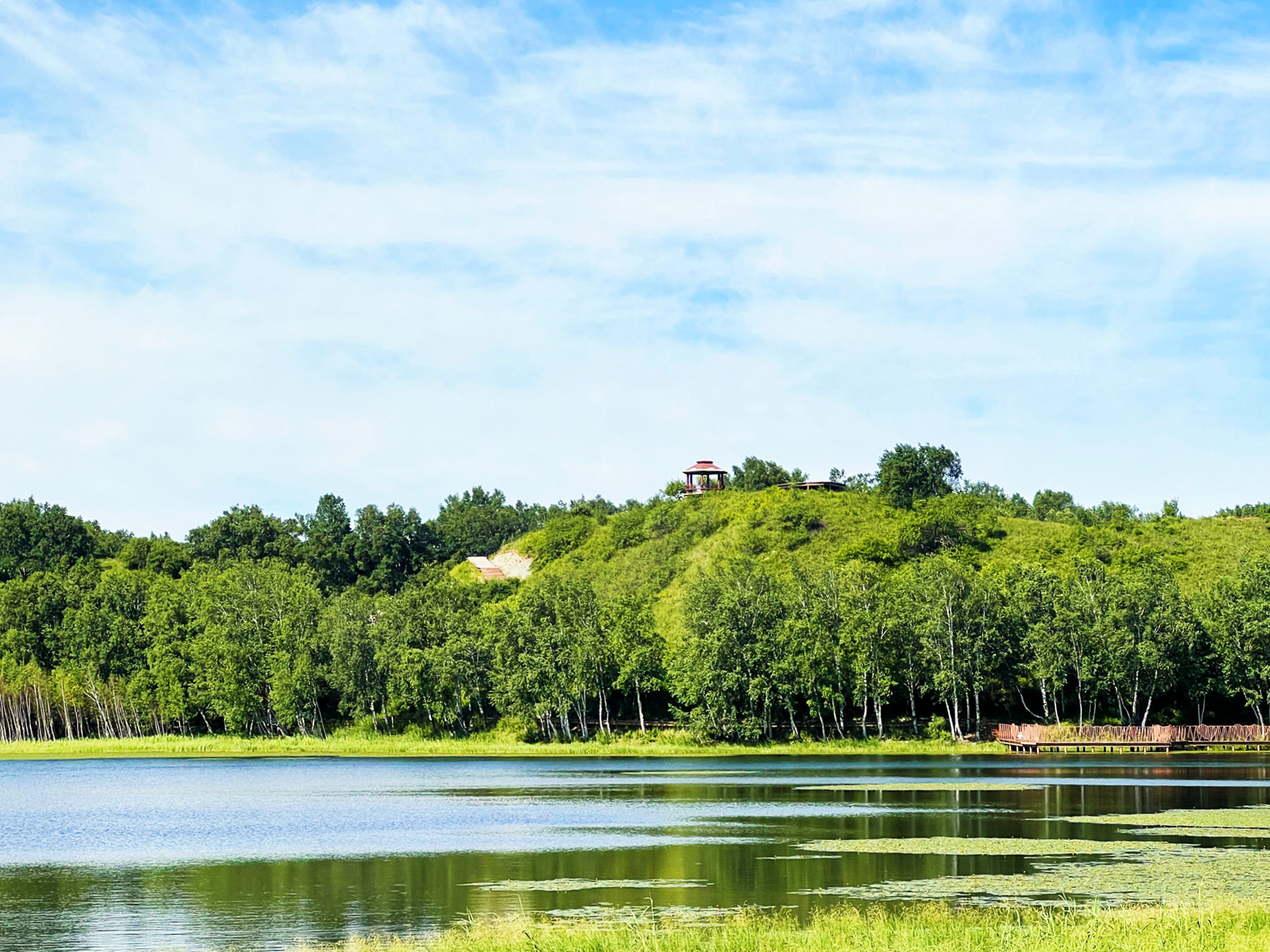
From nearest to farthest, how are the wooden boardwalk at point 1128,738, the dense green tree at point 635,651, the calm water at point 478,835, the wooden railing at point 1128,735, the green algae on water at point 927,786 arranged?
1. the calm water at point 478,835
2. the green algae on water at point 927,786
3. the wooden boardwalk at point 1128,738
4. the wooden railing at point 1128,735
5. the dense green tree at point 635,651

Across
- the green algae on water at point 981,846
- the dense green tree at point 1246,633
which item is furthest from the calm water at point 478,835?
the dense green tree at point 1246,633

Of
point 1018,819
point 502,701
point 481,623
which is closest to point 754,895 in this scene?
point 1018,819

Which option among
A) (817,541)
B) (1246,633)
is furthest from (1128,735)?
(817,541)

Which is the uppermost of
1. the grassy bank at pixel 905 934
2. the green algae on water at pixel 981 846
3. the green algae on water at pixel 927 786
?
the grassy bank at pixel 905 934

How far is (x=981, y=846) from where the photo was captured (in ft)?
156

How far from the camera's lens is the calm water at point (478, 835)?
3756 cm

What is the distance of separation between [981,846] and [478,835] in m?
19.9

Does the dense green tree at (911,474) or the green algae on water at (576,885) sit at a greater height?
the dense green tree at (911,474)

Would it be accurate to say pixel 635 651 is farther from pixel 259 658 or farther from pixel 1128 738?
pixel 1128 738

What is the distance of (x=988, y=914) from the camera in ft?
107

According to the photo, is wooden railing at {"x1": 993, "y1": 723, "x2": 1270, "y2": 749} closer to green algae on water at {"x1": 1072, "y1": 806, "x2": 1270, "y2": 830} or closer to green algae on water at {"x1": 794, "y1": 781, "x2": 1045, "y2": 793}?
green algae on water at {"x1": 794, "y1": 781, "x2": 1045, "y2": 793}

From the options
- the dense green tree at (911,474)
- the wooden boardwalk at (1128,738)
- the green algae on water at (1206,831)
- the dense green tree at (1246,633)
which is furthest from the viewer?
the dense green tree at (911,474)

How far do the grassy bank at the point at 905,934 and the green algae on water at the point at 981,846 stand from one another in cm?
1305

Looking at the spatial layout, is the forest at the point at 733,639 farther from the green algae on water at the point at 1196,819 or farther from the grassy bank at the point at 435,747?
the green algae on water at the point at 1196,819
